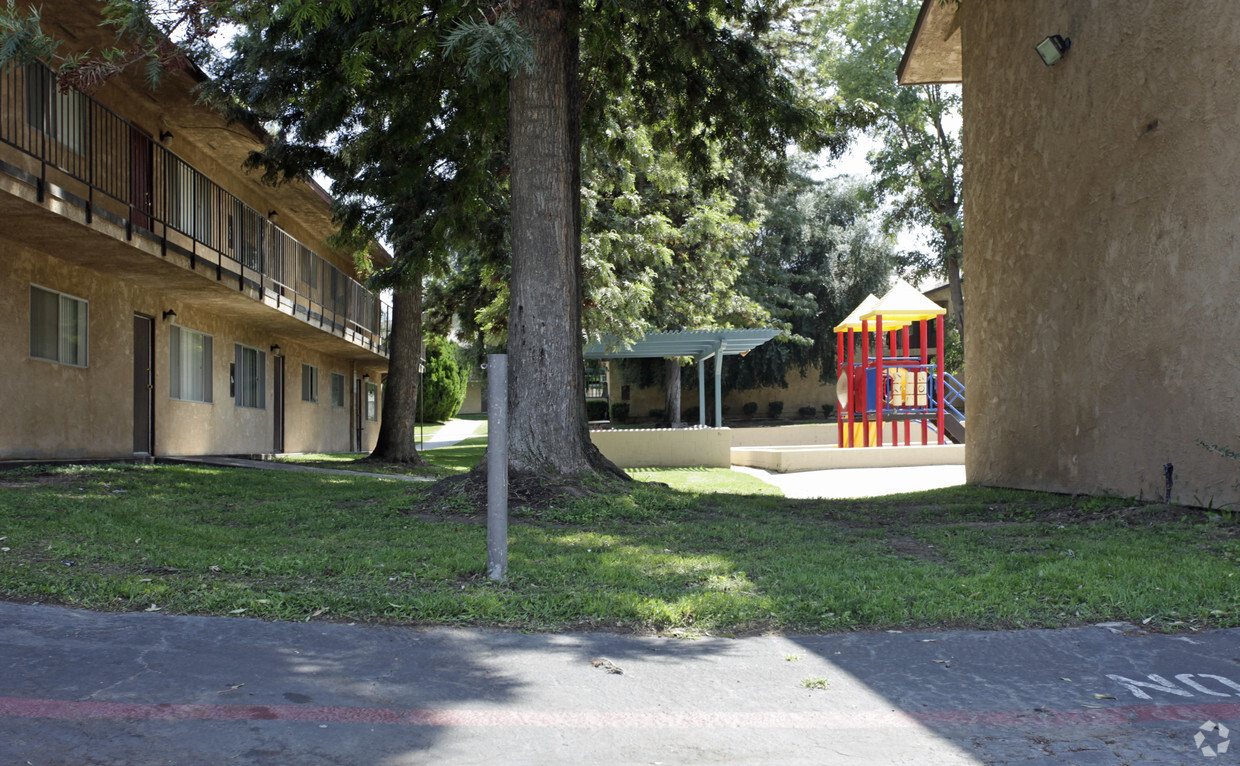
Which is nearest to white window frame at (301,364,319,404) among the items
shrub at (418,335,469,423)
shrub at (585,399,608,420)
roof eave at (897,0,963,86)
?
roof eave at (897,0,963,86)

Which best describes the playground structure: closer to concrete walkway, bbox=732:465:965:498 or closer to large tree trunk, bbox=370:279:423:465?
concrete walkway, bbox=732:465:965:498

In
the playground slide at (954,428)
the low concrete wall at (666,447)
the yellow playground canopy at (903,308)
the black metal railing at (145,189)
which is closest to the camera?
the black metal railing at (145,189)

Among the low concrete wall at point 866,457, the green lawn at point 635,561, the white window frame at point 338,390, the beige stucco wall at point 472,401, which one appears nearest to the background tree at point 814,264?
the white window frame at point 338,390

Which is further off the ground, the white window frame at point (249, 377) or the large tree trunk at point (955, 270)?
the large tree trunk at point (955, 270)

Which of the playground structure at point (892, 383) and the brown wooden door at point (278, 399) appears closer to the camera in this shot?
the playground structure at point (892, 383)

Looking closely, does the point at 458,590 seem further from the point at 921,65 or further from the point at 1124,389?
the point at 921,65

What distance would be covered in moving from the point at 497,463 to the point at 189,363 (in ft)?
46.0

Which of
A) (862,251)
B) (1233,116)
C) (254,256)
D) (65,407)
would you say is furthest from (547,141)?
(862,251)

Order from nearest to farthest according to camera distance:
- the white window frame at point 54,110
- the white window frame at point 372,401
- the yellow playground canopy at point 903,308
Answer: the white window frame at point 54,110 → the yellow playground canopy at point 903,308 → the white window frame at point 372,401

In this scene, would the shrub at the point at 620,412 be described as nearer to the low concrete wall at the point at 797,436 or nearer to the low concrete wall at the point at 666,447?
the low concrete wall at the point at 797,436

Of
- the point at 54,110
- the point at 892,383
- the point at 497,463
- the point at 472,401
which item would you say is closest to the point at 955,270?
the point at 892,383

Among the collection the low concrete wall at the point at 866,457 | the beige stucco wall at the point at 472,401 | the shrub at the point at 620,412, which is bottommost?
the low concrete wall at the point at 866,457

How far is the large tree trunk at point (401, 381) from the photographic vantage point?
19.8 meters

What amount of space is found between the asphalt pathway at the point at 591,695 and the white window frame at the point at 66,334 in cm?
962
